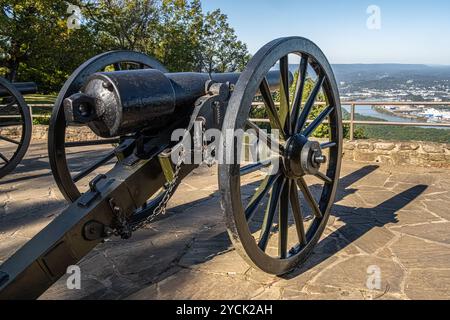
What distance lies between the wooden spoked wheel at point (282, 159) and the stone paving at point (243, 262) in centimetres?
26

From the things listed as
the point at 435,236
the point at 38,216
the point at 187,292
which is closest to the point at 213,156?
the point at 187,292

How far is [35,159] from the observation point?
8.02 metres

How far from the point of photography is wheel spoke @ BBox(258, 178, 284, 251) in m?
2.60

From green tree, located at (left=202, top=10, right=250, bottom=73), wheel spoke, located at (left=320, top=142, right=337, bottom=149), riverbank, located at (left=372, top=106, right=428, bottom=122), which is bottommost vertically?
riverbank, located at (left=372, top=106, right=428, bottom=122)

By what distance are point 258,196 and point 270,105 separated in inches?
23.0

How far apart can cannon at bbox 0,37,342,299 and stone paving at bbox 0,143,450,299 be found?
28cm

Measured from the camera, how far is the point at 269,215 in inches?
104

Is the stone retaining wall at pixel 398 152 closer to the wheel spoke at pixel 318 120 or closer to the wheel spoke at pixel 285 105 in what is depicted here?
the wheel spoke at pixel 318 120

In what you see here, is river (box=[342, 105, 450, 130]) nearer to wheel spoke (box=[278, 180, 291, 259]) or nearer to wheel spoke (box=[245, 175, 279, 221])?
wheel spoke (box=[278, 180, 291, 259])

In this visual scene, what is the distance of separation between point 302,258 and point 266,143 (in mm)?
925

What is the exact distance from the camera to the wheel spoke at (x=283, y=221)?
278cm

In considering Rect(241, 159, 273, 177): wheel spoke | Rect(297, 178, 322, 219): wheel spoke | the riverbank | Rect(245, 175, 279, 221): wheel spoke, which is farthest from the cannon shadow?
the riverbank

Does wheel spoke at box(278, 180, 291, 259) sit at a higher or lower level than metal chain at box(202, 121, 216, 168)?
lower

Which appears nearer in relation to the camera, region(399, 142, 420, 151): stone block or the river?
region(399, 142, 420, 151): stone block
